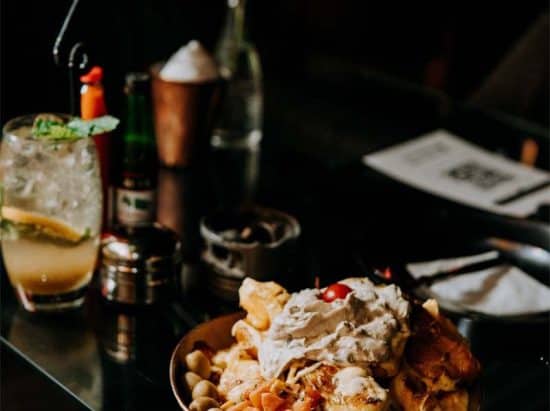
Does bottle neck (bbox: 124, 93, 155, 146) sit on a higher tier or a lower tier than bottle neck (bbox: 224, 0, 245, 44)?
lower

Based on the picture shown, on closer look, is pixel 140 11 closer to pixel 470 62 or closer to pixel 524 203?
pixel 524 203

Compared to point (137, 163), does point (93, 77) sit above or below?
above

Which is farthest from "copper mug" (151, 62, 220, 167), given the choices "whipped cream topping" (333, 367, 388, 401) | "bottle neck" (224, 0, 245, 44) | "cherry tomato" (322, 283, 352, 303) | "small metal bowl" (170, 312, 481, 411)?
"whipped cream topping" (333, 367, 388, 401)

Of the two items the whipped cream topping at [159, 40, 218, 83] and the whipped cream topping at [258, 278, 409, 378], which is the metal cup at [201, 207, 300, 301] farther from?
the whipped cream topping at [159, 40, 218, 83]

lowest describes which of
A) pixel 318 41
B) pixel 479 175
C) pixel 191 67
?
pixel 318 41

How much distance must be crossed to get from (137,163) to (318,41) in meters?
2.95

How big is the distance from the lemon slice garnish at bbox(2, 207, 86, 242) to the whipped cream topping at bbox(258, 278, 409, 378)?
1.34 feet

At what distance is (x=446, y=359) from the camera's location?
1.18 meters

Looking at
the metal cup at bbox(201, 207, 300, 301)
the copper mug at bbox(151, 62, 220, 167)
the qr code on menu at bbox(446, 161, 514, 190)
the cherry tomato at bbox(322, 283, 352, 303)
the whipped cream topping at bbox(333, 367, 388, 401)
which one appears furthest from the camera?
the qr code on menu at bbox(446, 161, 514, 190)

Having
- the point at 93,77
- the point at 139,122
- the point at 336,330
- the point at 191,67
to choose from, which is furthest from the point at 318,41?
the point at 336,330

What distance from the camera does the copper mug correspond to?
190cm

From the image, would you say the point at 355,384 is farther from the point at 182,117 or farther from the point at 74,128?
the point at 182,117

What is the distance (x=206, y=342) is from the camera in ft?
4.25

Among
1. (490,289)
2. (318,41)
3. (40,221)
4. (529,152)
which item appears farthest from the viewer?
(318,41)
